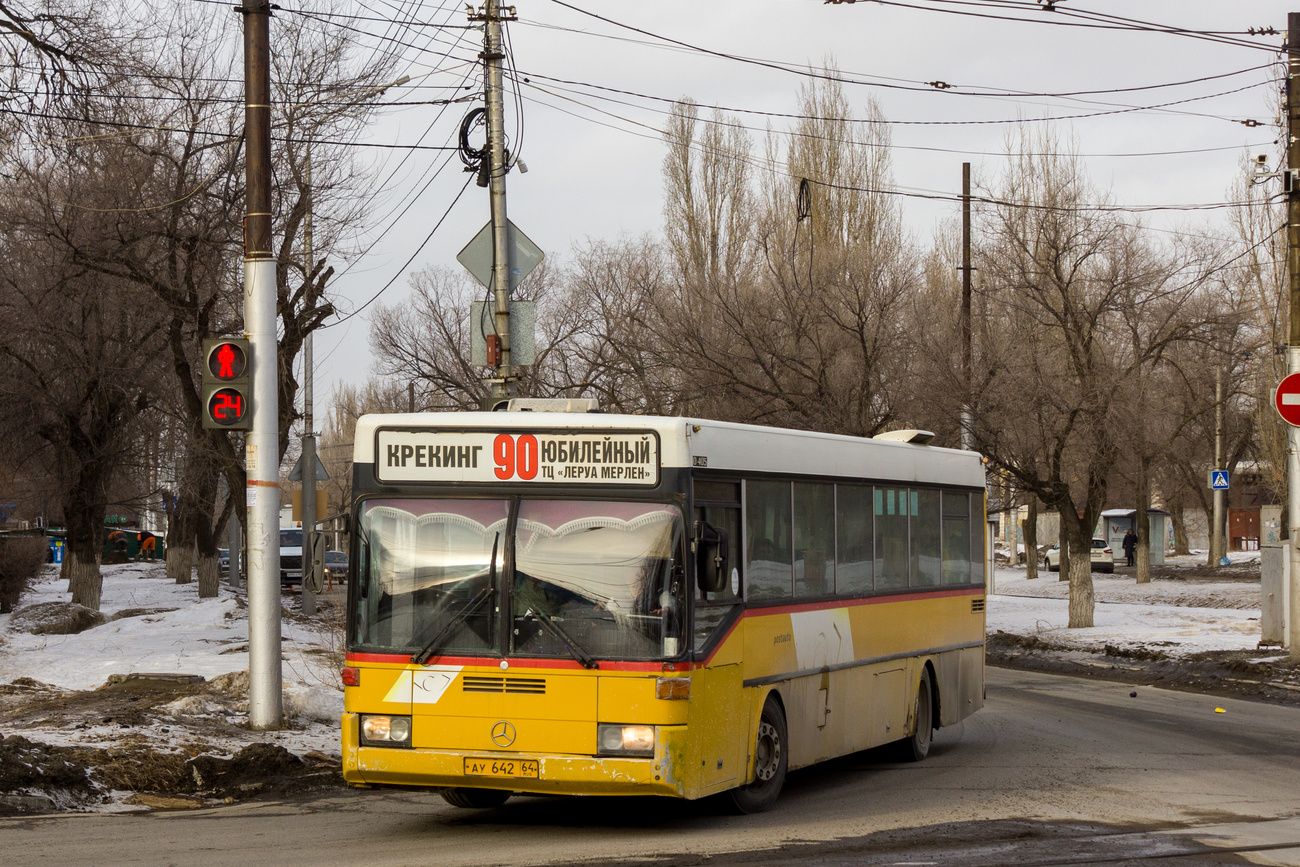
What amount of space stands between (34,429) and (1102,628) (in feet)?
63.1

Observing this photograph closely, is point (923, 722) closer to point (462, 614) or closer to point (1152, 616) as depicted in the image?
point (462, 614)

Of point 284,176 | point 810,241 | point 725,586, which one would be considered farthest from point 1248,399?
point 725,586

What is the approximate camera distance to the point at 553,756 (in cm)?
809

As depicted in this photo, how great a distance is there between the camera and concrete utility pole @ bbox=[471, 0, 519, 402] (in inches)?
638

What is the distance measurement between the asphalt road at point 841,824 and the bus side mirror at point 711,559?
1.49 metres

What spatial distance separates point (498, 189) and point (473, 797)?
29.9 ft

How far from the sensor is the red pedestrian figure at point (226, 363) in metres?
11.9

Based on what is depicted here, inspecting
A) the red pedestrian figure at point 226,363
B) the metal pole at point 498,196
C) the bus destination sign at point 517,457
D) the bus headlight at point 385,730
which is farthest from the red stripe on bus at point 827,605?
the metal pole at point 498,196

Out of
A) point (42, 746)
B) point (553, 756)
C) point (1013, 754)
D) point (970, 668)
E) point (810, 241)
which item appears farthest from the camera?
point (810, 241)

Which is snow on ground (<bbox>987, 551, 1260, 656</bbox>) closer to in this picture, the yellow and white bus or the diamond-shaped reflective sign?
the diamond-shaped reflective sign

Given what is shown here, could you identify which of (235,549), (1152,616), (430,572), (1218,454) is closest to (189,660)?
(430,572)

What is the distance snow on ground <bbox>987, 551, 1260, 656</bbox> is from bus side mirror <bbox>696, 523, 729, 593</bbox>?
15020 mm

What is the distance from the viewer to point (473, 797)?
9383mm

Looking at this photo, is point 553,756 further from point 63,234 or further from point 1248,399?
point 1248,399
